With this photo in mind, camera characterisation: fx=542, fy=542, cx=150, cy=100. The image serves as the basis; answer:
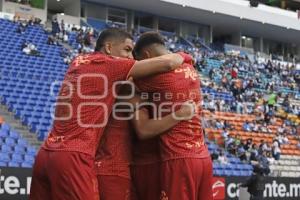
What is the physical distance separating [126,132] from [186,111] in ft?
1.46

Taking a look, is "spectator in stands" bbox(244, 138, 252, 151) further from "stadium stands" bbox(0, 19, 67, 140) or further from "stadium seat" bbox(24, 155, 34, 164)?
"stadium seat" bbox(24, 155, 34, 164)

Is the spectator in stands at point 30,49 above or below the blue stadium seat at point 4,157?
above

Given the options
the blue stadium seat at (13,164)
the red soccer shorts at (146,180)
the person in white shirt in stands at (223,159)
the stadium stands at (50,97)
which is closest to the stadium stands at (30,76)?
the stadium stands at (50,97)

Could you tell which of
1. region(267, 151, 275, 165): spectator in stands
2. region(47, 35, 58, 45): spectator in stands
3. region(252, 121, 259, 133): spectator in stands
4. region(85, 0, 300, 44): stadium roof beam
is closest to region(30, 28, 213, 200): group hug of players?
region(267, 151, 275, 165): spectator in stands

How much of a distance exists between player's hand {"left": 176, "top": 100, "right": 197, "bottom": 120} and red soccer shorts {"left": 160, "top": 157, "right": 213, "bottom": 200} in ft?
0.97

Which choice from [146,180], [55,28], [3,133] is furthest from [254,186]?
[55,28]

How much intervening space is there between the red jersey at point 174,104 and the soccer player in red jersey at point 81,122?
109mm

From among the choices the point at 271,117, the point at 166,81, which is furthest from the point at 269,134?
the point at 166,81

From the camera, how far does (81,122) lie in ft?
11.6

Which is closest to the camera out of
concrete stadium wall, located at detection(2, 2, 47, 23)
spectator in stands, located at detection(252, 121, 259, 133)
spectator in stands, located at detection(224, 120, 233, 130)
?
spectator in stands, located at detection(224, 120, 233, 130)

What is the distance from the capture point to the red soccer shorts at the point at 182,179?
3.69m

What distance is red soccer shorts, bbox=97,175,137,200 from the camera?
3.65 m

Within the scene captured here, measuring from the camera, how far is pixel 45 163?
3547 millimetres

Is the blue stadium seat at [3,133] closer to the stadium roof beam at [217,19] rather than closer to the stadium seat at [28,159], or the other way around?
the stadium seat at [28,159]
